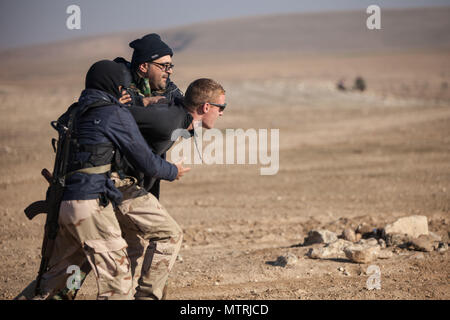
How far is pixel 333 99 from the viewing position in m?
25.0

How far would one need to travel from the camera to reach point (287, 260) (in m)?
5.64

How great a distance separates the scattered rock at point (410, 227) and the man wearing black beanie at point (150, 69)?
10.1 ft

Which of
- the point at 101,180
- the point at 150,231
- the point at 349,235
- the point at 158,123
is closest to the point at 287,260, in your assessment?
the point at 349,235

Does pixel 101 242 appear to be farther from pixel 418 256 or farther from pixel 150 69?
pixel 418 256

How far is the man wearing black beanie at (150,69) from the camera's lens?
452 cm

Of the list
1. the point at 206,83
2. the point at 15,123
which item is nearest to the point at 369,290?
the point at 206,83

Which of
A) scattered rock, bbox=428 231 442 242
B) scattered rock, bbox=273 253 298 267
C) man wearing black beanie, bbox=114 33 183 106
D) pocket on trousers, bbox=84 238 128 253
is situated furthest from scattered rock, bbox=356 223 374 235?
pocket on trousers, bbox=84 238 128 253

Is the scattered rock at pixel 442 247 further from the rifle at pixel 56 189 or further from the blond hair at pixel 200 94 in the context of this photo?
the rifle at pixel 56 189

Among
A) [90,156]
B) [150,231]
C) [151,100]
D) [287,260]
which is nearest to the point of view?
[90,156]

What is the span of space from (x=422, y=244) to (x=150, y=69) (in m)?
3.32

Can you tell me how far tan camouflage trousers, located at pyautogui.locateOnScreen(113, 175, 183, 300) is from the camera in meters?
3.91
